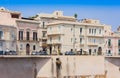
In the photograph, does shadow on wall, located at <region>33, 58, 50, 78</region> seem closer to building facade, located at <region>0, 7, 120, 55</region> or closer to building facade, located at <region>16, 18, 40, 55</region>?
building facade, located at <region>0, 7, 120, 55</region>

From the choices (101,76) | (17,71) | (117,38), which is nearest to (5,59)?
(17,71)

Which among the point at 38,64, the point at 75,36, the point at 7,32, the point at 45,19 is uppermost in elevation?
the point at 45,19

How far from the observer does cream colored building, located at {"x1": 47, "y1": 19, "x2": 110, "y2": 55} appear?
55.6 meters

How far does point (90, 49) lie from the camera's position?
59531mm

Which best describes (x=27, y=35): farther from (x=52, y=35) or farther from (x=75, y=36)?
(x=75, y=36)

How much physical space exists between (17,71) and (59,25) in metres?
20.2

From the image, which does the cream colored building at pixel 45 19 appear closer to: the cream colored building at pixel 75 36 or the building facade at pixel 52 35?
the building facade at pixel 52 35

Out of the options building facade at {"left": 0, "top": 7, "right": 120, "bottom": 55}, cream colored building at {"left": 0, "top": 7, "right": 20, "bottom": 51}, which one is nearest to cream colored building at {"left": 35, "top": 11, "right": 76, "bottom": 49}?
building facade at {"left": 0, "top": 7, "right": 120, "bottom": 55}

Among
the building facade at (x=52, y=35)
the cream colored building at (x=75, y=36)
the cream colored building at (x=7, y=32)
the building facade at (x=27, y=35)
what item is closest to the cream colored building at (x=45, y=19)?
the building facade at (x=52, y=35)

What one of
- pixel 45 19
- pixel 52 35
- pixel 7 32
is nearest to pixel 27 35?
pixel 7 32

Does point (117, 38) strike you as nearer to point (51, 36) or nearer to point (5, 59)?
point (51, 36)

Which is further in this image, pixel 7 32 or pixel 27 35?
pixel 27 35

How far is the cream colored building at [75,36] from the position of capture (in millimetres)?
55625

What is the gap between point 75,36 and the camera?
57.2m
